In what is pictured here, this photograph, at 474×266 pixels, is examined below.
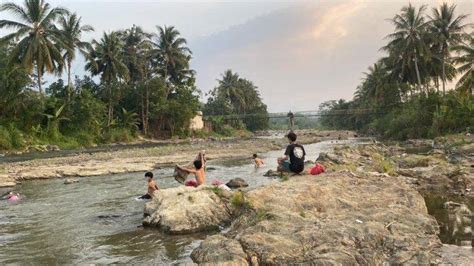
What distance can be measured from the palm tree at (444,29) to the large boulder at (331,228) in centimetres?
4907

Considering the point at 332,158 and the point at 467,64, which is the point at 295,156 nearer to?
the point at 332,158

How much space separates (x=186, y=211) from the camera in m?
10.1

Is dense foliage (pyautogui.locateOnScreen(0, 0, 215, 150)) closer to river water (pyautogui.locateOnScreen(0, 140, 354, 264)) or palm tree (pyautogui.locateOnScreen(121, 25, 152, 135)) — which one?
palm tree (pyautogui.locateOnScreen(121, 25, 152, 135))

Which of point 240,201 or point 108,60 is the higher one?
point 108,60

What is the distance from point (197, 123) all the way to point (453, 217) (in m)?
65.1

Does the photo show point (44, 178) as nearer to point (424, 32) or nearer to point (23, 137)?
point (23, 137)

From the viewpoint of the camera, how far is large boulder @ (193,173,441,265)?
714 cm

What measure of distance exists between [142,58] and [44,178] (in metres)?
50.1

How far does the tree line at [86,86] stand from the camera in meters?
43.6

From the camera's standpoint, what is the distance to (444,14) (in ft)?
178

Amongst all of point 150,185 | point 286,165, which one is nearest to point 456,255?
point 286,165

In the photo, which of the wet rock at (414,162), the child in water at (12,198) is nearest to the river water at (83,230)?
the child in water at (12,198)

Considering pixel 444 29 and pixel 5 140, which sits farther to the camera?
pixel 444 29

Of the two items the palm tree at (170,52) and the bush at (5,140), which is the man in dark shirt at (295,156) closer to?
the bush at (5,140)
